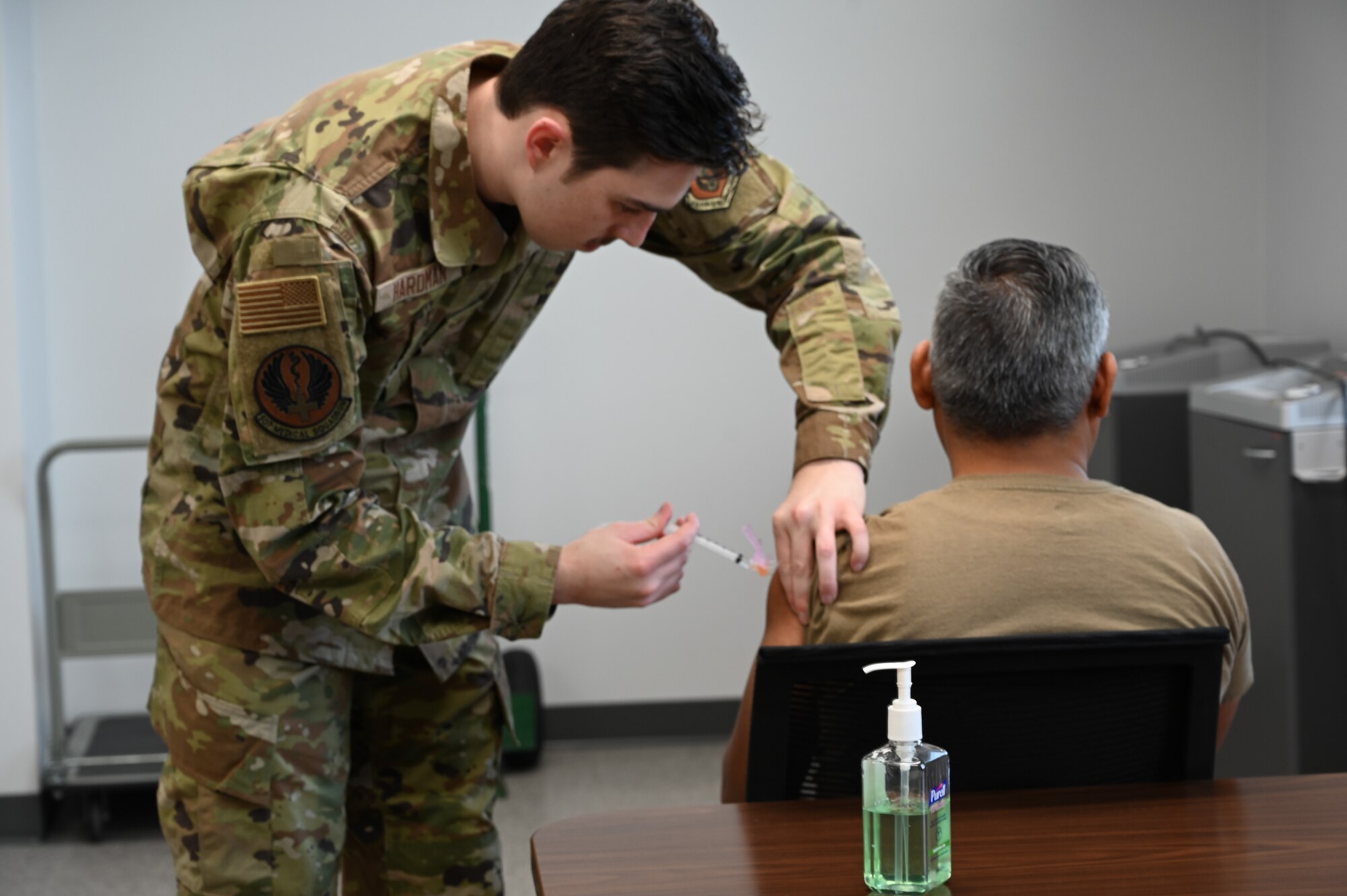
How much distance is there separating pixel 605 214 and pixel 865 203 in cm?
264

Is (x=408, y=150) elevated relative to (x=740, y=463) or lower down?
elevated

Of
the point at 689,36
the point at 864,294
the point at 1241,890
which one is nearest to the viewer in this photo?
the point at 1241,890

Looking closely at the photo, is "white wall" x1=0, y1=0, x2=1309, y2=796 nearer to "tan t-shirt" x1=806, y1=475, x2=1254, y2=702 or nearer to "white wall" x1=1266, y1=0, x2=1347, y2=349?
"white wall" x1=1266, y1=0, x2=1347, y2=349

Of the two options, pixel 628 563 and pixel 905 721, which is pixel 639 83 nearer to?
pixel 628 563

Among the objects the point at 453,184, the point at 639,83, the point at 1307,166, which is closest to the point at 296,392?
the point at 453,184

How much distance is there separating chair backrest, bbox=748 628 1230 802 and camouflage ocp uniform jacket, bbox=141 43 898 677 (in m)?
0.41

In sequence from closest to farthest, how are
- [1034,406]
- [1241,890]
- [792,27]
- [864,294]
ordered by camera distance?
[1241,890]
[1034,406]
[864,294]
[792,27]

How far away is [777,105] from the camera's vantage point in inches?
151

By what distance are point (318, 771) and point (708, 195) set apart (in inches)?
33.2

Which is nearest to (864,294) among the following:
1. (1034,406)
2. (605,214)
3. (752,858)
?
(1034,406)

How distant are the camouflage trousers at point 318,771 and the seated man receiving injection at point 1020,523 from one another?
0.47 meters

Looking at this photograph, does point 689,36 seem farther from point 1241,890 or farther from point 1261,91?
point 1261,91

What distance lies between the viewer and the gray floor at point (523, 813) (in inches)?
123

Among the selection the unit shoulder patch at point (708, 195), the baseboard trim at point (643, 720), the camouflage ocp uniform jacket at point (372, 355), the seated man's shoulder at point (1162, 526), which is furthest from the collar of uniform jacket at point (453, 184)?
the baseboard trim at point (643, 720)
